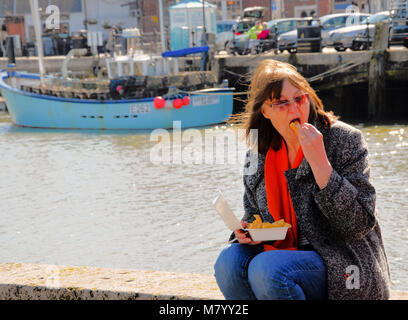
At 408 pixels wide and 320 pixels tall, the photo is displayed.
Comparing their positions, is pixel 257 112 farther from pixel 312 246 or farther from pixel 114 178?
pixel 114 178

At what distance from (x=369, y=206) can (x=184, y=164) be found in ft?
33.2

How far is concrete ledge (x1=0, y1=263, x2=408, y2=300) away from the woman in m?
0.23

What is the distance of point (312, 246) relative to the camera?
7.97 feet

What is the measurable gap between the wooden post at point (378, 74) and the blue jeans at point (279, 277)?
15.6 meters

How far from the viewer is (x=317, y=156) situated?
7.49ft

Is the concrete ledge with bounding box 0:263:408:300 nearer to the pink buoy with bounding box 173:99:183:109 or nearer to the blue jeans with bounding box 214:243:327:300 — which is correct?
the blue jeans with bounding box 214:243:327:300

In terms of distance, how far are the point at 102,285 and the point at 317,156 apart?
3.40 ft

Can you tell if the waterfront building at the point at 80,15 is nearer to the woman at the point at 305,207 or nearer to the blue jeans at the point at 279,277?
the woman at the point at 305,207

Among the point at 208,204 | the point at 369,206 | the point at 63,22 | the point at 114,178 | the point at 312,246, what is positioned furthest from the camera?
the point at 63,22

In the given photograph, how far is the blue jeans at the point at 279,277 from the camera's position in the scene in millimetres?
2287

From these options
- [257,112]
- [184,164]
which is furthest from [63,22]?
[257,112]

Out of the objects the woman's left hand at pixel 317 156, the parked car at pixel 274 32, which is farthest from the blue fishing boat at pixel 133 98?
the woman's left hand at pixel 317 156

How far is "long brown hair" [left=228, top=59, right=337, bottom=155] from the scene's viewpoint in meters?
2.50

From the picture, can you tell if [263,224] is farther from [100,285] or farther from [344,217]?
[100,285]
